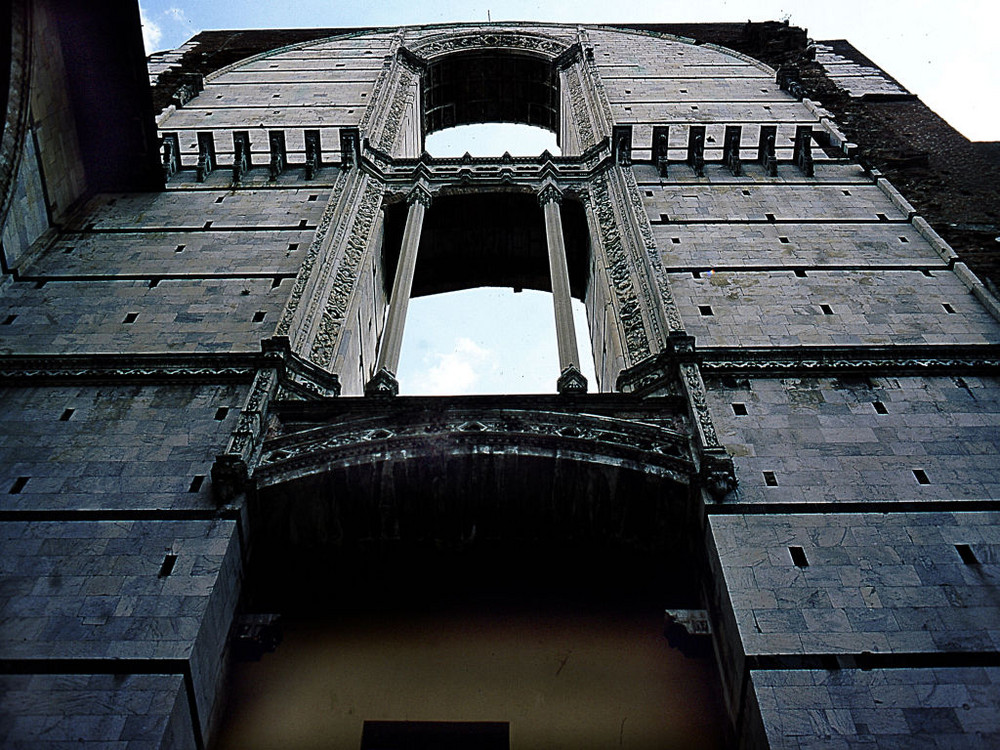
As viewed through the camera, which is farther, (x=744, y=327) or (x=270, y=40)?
(x=270, y=40)

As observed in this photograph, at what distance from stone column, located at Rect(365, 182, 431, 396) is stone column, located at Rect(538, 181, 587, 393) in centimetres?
177

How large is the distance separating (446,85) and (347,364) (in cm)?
1291

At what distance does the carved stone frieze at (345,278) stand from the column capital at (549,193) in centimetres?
246

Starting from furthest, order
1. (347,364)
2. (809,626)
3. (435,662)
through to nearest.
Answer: (347,364) < (435,662) < (809,626)

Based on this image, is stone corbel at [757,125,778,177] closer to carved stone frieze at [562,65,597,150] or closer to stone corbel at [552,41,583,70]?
carved stone frieze at [562,65,597,150]

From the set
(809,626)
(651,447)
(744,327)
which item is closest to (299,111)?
(744,327)

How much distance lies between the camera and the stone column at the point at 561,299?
9.27 m

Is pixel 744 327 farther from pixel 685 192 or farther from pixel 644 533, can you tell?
pixel 685 192

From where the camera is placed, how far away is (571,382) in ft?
30.2

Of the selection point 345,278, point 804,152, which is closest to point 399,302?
point 345,278

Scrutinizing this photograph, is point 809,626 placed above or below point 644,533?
above

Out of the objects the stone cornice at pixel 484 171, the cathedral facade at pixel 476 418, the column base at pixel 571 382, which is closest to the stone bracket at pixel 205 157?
the cathedral facade at pixel 476 418

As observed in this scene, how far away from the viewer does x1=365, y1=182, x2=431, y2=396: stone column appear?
30.7 feet

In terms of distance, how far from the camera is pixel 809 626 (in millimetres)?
6406
